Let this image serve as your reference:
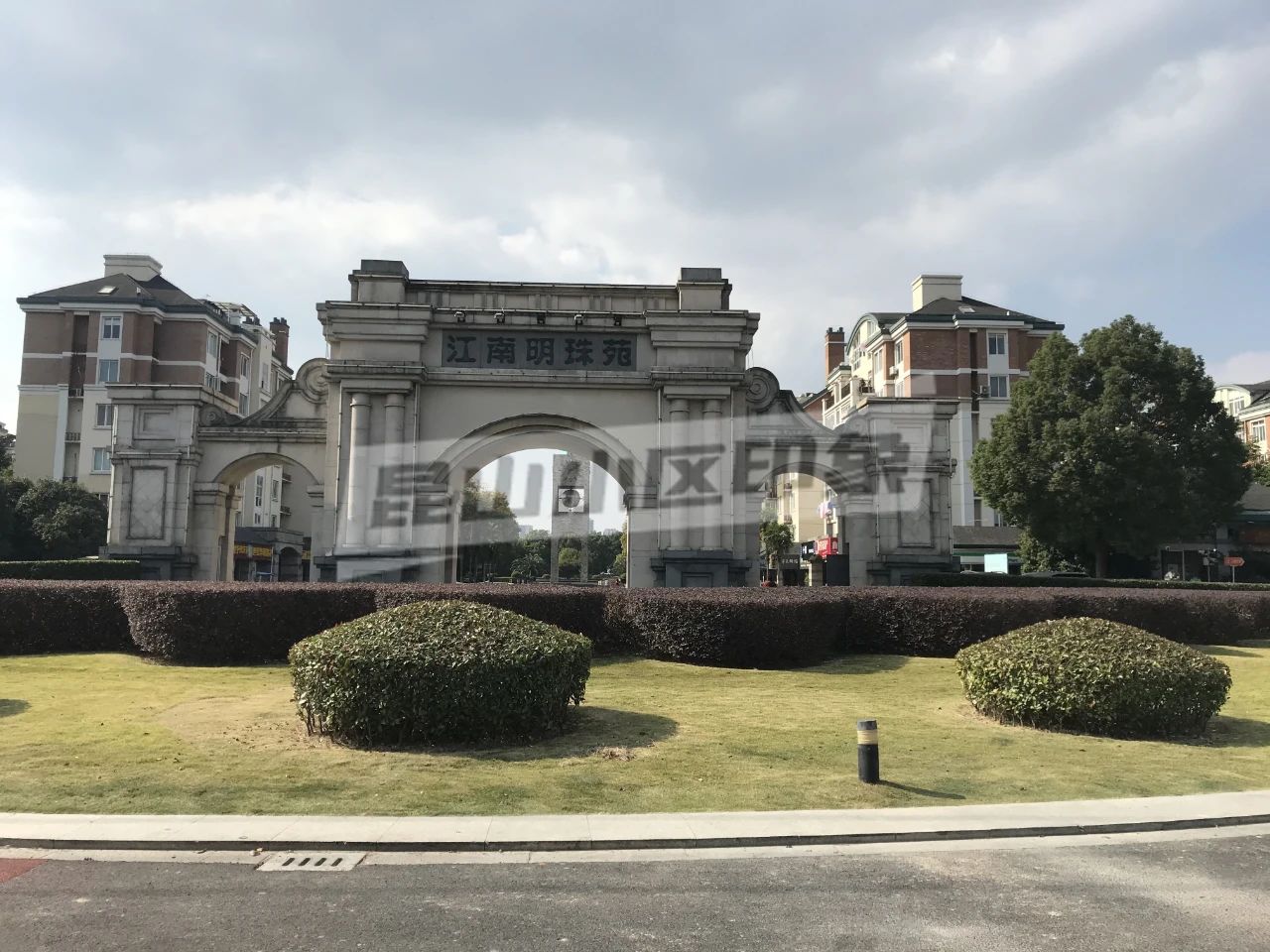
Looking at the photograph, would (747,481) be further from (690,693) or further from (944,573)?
(690,693)

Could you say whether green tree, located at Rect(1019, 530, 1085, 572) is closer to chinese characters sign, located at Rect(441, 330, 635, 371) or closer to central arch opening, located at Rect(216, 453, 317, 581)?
chinese characters sign, located at Rect(441, 330, 635, 371)

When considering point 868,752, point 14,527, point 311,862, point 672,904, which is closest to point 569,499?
point 14,527

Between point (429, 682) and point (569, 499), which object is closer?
point (429, 682)

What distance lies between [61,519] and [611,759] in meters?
43.1

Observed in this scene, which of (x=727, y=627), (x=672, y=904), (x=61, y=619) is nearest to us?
(x=672, y=904)

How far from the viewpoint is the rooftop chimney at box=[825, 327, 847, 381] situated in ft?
245

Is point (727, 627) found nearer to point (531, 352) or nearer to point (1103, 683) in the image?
point (1103, 683)

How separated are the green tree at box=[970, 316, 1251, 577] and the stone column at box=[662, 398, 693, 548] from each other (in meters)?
18.4

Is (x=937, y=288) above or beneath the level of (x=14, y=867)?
above

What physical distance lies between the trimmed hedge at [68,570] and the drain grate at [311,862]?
2126cm

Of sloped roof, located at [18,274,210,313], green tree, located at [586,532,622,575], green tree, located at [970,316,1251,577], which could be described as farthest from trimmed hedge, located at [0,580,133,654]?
green tree, located at [586,532,622,575]

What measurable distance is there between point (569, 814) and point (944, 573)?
66.9ft

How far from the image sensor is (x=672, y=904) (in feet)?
19.7

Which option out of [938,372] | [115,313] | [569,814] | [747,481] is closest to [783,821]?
[569,814]
